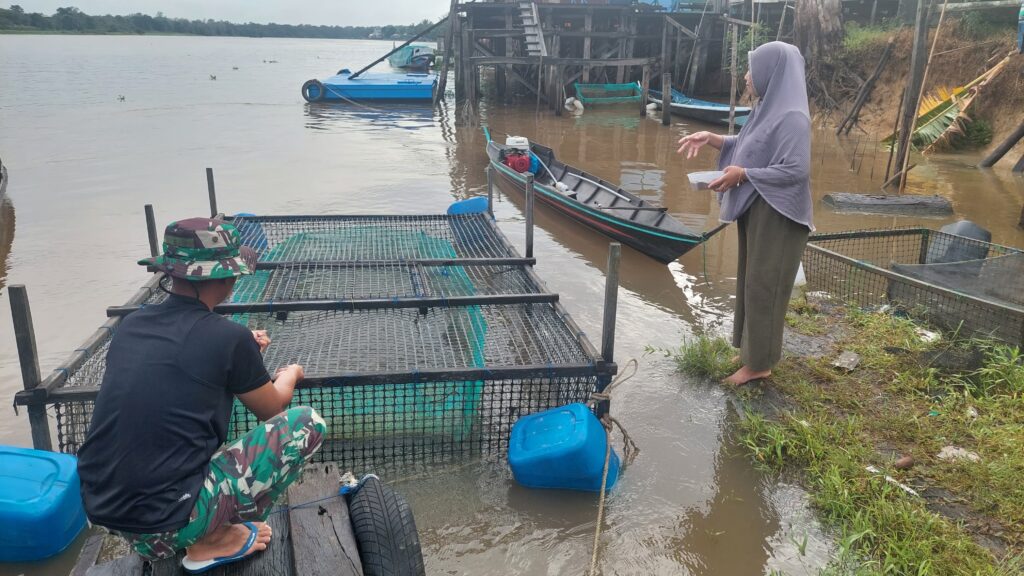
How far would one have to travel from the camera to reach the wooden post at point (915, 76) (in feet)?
31.6

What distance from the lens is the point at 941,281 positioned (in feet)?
18.0

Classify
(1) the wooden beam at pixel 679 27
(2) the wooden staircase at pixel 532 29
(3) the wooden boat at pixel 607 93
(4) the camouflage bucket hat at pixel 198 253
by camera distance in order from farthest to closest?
(3) the wooden boat at pixel 607 93
(1) the wooden beam at pixel 679 27
(2) the wooden staircase at pixel 532 29
(4) the camouflage bucket hat at pixel 198 253

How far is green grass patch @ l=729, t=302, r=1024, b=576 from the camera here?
10.3 feet

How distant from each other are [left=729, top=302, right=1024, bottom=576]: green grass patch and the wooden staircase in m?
17.3

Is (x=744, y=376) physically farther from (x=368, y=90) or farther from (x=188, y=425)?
(x=368, y=90)

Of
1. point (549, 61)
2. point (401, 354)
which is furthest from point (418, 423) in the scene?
point (549, 61)

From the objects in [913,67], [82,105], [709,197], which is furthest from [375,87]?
[913,67]

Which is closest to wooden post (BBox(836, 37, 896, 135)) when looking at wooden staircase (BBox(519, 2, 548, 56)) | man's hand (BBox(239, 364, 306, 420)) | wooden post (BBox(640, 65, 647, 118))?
wooden post (BBox(640, 65, 647, 118))

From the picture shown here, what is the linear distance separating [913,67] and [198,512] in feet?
36.2

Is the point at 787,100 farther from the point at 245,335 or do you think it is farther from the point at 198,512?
the point at 198,512

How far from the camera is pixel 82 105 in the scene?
2455 centimetres

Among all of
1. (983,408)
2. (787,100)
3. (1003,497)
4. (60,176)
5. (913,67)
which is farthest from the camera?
(60,176)

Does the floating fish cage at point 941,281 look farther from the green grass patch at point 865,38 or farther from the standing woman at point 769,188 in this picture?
the green grass patch at point 865,38

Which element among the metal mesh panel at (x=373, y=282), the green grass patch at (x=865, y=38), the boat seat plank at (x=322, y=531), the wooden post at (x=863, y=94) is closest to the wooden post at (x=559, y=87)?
the green grass patch at (x=865, y=38)
